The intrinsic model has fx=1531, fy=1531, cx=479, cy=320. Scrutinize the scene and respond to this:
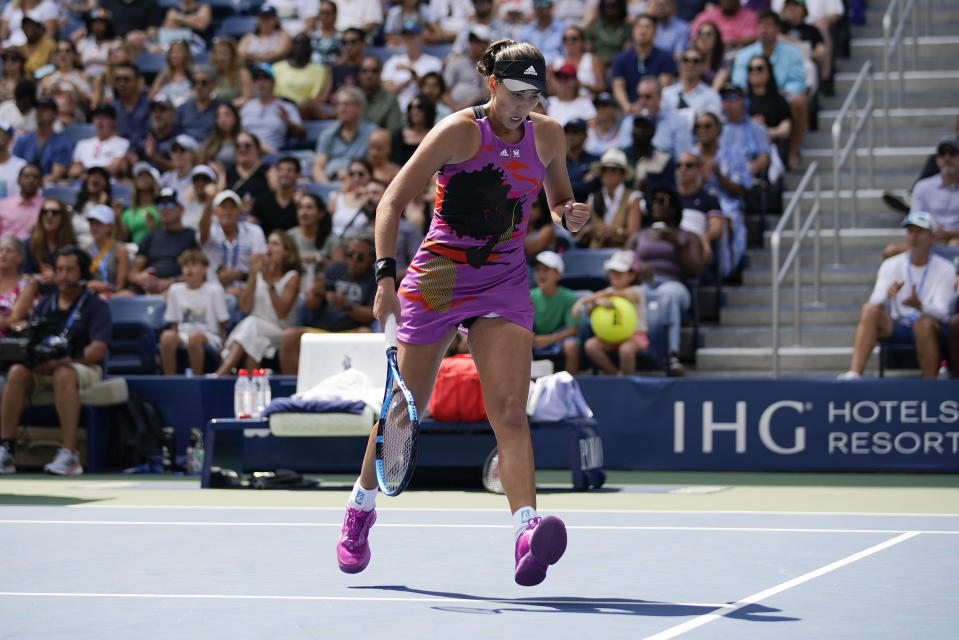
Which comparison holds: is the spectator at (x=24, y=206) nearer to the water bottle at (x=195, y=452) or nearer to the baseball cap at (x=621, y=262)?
the water bottle at (x=195, y=452)

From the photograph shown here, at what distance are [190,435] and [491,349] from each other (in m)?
7.30

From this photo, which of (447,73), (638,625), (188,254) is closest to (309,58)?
(447,73)

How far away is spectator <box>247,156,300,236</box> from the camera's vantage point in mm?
14750

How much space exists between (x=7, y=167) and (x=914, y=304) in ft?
31.7

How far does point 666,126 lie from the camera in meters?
14.5

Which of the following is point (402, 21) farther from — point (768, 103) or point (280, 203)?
point (768, 103)

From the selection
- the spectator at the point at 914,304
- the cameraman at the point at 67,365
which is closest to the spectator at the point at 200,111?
the cameraman at the point at 67,365

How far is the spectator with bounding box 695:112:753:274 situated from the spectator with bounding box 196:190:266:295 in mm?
4216

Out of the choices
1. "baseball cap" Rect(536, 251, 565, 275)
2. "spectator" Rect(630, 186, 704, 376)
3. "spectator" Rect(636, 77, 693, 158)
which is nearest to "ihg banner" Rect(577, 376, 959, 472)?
"baseball cap" Rect(536, 251, 565, 275)

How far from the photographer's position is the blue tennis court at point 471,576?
470cm

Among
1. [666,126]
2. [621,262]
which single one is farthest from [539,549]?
[666,126]

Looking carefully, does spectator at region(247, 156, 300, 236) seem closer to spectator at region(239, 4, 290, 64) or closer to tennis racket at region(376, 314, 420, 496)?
spectator at region(239, 4, 290, 64)

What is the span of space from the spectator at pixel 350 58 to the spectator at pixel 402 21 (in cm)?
76

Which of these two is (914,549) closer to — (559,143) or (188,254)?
(559,143)
